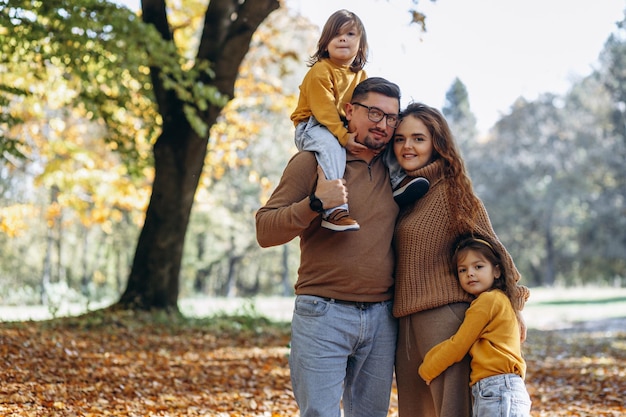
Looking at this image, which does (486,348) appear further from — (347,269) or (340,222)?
(340,222)

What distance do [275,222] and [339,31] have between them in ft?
4.14

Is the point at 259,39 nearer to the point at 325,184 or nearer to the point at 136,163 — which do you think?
the point at 136,163

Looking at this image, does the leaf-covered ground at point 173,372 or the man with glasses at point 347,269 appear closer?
the man with glasses at point 347,269

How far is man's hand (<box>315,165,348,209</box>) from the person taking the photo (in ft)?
9.94

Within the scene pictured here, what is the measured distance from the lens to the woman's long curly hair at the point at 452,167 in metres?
3.38

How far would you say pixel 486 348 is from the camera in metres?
3.19

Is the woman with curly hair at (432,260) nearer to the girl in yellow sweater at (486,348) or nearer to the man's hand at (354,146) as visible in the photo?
the girl in yellow sweater at (486,348)

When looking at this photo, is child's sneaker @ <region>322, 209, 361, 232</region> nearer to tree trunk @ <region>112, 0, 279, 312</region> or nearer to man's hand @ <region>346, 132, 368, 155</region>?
man's hand @ <region>346, 132, 368, 155</region>

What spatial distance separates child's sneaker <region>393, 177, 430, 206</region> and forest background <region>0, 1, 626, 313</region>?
543 cm

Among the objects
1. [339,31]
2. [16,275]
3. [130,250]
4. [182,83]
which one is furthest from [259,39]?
[16,275]

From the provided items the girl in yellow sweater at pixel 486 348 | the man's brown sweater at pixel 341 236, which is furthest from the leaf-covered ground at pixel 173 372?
the girl in yellow sweater at pixel 486 348

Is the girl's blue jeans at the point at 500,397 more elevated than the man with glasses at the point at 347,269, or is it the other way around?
the man with glasses at the point at 347,269

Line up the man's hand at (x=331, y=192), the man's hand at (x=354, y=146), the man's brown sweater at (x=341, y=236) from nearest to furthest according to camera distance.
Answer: the man's hand at (x=331, y=192) → the man's brown sweater at (x=341, y=236) → the man's hand at (x=354, y=146)

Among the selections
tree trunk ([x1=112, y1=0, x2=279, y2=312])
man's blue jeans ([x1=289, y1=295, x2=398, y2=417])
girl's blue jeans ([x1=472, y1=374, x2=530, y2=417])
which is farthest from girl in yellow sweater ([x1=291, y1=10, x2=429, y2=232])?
tree trunk ([x1=112, y1=0, x2=279, y2=312])
